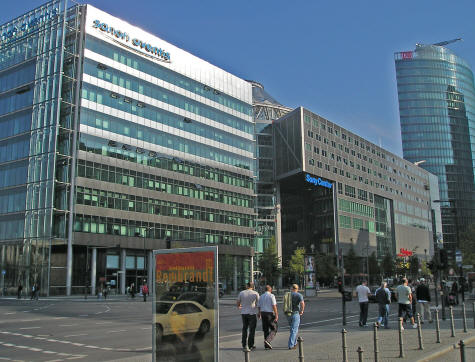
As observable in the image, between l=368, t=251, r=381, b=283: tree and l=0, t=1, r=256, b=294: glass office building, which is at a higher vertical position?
l=0, t=1, r=256, b=294: glass office building

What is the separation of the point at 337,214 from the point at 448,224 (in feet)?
361

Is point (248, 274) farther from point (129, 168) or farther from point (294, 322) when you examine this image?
point (294, 322)

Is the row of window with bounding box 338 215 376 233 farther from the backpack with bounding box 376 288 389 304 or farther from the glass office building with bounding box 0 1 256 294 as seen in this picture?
the backpack with bounding box 376 288 389 304

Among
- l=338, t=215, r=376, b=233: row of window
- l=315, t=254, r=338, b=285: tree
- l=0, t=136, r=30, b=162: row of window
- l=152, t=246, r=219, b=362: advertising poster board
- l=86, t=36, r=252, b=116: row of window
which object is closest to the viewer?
l=152, t=246, r=219, b=362: advertising poster board

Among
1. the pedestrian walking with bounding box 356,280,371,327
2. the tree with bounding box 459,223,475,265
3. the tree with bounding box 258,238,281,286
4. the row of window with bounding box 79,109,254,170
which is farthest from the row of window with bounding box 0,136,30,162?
the tree with bounding box 459,223,475,265

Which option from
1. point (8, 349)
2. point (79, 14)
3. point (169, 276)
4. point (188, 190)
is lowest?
point (8, 349)

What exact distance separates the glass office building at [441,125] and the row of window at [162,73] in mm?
113052

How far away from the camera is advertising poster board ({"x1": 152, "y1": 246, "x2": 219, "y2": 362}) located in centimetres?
757

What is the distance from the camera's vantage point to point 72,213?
53812mm

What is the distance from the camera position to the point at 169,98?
68.6 metres

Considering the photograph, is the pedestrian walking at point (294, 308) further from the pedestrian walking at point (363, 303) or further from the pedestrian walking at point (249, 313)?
the pedestrian walking at point (363, 303)

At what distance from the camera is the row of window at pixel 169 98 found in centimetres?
6081

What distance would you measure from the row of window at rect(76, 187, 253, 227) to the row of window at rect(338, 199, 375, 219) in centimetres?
2305

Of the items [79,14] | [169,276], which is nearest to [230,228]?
[79,14]
